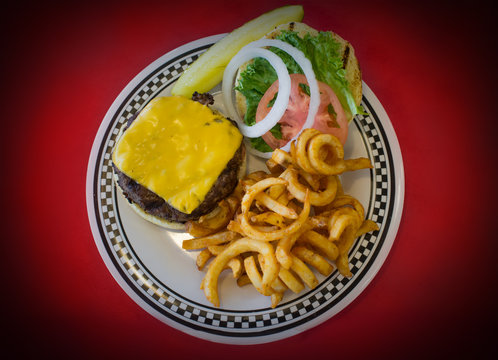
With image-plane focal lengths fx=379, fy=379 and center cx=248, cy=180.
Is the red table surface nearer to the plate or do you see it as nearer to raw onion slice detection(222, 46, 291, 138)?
the plate

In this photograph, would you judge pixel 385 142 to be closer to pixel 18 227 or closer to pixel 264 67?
pixel 264 67

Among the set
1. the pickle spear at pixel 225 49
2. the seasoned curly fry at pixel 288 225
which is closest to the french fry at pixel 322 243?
the seasoned curly fry at pixel 288 225

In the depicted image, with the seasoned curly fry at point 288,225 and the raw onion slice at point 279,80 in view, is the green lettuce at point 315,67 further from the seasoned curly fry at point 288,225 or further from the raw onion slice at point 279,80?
the seasoned curly fry at point 288,225

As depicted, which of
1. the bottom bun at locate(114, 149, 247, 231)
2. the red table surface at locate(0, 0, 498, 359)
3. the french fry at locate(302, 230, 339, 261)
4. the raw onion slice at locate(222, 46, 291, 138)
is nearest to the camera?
the french fry at locate(302, 230, 339, 261)

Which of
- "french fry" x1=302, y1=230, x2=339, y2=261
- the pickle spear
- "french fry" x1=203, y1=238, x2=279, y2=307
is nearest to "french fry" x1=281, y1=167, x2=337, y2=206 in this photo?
"french fry" x1=302, y1=230, x2=339, y2=261

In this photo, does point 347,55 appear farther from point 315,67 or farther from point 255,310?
point 255,310

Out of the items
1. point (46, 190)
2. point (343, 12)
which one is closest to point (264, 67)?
point (343, 12)
